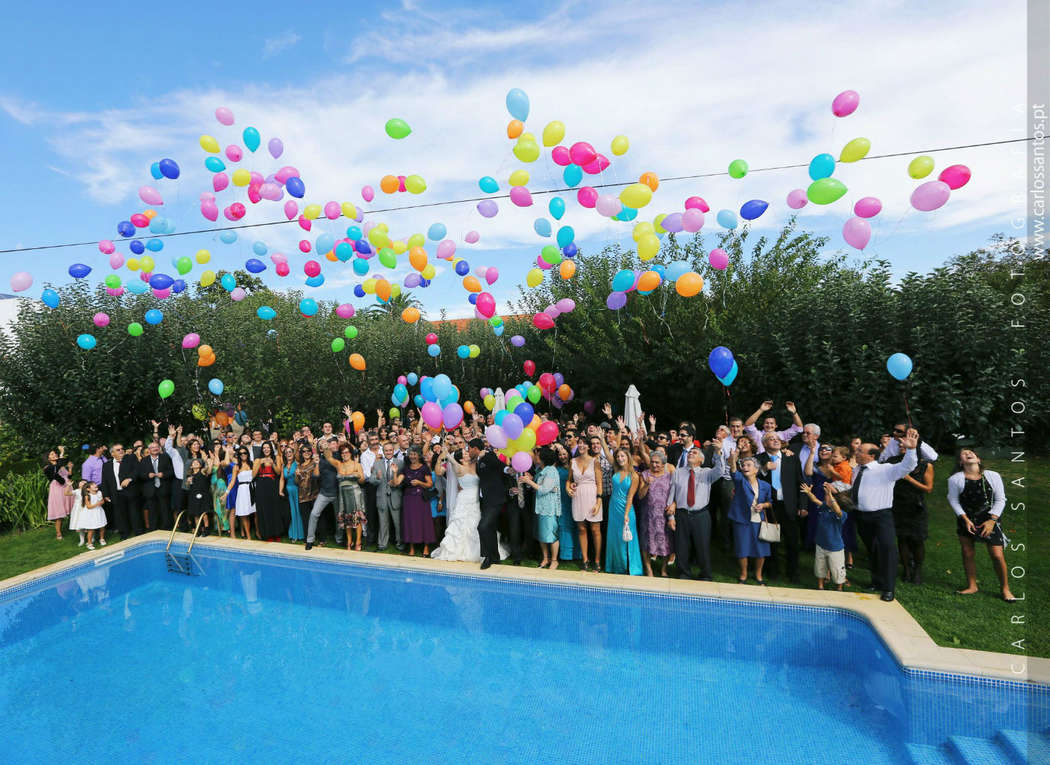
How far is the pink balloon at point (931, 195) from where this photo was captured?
6465 mm

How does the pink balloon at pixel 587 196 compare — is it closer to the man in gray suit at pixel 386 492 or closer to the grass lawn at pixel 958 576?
the man in gray suit at pixel 386 492

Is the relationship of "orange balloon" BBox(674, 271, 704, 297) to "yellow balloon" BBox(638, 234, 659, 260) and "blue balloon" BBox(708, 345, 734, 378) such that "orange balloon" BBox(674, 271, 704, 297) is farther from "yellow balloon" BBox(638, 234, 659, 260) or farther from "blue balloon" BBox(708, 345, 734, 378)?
"blue balloon" BBox(708, 345, 734, 378)

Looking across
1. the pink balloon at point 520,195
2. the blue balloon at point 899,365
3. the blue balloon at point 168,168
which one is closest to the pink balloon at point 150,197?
the blue balloon at point 168,168

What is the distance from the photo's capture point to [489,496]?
738 cm

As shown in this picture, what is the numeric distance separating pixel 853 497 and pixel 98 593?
942 cm

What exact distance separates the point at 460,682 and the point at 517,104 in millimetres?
7571

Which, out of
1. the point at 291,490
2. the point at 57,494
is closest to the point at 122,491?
the point at 57,494

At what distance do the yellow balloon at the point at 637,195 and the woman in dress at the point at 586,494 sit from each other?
374 centimetres

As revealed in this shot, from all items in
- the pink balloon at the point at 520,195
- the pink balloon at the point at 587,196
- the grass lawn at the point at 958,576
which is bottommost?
the grass lawn at the point at 958,576

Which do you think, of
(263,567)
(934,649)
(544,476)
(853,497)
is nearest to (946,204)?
(853,497)

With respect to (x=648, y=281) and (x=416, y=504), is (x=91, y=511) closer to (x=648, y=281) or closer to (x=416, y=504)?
(x=416, y=504)

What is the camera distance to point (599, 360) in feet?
40.4

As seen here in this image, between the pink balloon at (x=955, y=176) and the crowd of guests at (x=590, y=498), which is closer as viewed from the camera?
the crowd of guests at (x=590, y=498)

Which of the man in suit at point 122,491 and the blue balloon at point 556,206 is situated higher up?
the blue balloon at point 556,206
